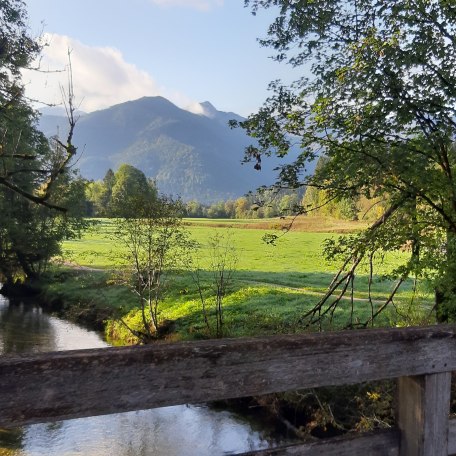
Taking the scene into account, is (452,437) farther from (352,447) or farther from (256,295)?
(256,295)

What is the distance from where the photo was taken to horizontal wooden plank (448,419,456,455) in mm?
2695

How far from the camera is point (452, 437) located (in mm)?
2713

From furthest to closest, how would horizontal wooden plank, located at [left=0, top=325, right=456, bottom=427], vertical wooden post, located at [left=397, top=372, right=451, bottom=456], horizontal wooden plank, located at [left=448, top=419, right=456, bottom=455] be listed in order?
horizontal wooden plank, located at [left=448, top=419, right=456, bottom=455]
vertical wooden post, located at [left=397, top=372, right=451, bottom=456]
horizontal wooden plank, located at [left=0, top=325, right=456, bottom=427]

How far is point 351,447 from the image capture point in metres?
2.51

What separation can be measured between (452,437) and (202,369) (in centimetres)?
156

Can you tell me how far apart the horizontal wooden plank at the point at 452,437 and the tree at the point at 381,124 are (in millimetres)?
Answer: 4946

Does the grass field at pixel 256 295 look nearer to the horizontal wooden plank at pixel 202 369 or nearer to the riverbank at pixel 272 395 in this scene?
the riverbank at pixel 272 395

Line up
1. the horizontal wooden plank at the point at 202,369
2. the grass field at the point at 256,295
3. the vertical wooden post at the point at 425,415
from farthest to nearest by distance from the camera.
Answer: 1. the grass field at the point at 256,295
2. the vertical wooden post at the point at 425,415
3. the horizontal wooden plank at the point at 202,369

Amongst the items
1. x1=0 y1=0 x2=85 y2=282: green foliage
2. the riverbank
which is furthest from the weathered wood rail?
x1=0 y1=0 x2=85 y2=282: green foliage

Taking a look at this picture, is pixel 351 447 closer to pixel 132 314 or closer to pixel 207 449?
pixel 207 449

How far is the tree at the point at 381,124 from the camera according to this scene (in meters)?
6.77

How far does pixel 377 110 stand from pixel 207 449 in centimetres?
934

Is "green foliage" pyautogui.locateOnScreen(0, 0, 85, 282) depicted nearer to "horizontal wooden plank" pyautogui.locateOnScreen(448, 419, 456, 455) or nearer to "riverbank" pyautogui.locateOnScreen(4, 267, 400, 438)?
"riverbank" pyautogui.locateOnScreen(4, 267, 400, 438)

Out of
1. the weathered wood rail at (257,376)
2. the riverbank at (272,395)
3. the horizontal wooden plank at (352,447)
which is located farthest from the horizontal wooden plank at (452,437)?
the riverbank at (272,395)
